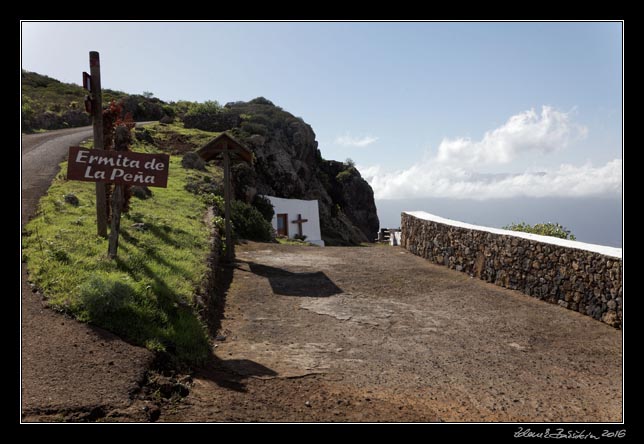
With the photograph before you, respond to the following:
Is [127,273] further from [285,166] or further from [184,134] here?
[285,166]

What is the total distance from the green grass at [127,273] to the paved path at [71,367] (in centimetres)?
24

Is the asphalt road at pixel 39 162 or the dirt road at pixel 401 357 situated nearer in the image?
the dirt road at pixel 401 357

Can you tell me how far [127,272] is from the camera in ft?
26.4

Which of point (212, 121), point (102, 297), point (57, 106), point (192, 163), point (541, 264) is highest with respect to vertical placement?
point (57, 106)

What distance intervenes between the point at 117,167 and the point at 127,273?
6.36 ft

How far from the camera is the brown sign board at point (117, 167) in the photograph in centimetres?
815

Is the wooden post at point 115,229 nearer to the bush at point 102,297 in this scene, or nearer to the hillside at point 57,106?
the bush at point 102,297

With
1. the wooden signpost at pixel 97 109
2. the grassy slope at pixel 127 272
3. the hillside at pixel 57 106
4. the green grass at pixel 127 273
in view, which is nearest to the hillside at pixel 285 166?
the hillside at pixel 57 106

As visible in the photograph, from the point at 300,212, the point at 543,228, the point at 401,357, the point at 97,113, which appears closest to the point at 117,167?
the point at 97,113

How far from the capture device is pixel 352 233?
40.1 metres

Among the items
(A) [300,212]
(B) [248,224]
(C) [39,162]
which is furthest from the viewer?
(A) [300,212]

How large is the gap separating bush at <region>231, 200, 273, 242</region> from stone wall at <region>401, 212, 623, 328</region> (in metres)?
8.32

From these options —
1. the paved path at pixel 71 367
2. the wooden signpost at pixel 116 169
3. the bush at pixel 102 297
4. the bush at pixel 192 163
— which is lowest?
the paved path at pixel 71 367

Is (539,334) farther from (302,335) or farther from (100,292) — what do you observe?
(100,292)
